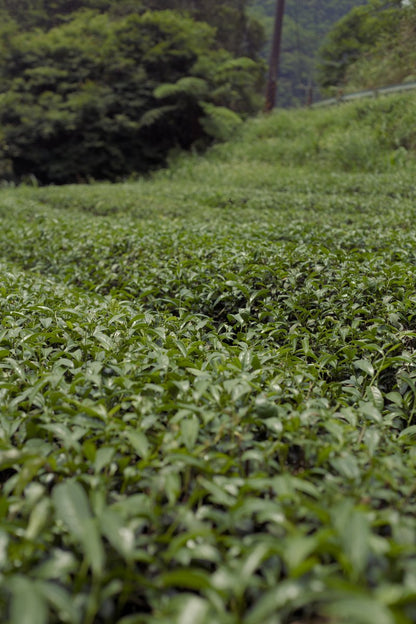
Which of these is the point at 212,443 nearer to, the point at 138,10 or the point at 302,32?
the point at 138,10

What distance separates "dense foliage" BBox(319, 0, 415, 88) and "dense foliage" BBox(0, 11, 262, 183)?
4.74m

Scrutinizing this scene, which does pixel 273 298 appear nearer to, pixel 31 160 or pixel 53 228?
pixel 53 228

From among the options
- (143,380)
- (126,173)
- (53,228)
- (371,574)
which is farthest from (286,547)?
(126,173)

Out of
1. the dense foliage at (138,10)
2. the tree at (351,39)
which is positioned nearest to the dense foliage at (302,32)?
the tree at (351,39)

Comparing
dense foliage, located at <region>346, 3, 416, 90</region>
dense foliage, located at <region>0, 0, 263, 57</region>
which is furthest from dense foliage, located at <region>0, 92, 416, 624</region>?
dense foliage, located at <region>0, 0, 263, 57</region>

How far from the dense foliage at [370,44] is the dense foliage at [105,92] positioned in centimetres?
474

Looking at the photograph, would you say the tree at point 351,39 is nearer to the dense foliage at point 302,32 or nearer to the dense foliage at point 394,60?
the dense foliage at point 394,60

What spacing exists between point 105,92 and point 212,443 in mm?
15389

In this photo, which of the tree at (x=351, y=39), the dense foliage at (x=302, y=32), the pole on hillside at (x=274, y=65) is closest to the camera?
the pole on hillside at (x=274, y=65)

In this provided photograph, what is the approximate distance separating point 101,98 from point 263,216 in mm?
11186

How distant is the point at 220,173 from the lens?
11219 mm

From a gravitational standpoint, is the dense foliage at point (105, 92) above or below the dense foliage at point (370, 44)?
below

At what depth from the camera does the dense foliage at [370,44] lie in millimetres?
13766

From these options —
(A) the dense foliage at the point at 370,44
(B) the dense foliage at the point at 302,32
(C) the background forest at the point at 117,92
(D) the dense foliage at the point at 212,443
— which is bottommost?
(D) the dense foliage at the point at 212,443
